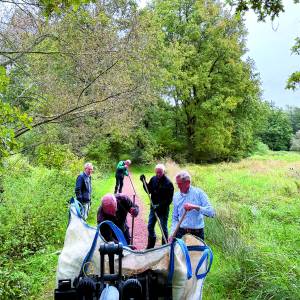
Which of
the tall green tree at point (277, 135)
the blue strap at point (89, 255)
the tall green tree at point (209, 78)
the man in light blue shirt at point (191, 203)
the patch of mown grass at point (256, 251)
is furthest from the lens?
the tall green tree at point (277, 135)

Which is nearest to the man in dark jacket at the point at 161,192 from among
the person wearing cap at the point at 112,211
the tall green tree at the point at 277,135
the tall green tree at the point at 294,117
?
the person wearing cap at the point at 112,211

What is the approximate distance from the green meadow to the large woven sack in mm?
774

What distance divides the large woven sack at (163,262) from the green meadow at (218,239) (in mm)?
774

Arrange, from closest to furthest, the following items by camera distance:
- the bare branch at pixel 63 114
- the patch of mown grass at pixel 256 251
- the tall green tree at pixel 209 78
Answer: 1. the patch of mown grass at pixel 256 251
2. the bare branch at pixel 63 114
3. the tall green tree at pixel 209 78

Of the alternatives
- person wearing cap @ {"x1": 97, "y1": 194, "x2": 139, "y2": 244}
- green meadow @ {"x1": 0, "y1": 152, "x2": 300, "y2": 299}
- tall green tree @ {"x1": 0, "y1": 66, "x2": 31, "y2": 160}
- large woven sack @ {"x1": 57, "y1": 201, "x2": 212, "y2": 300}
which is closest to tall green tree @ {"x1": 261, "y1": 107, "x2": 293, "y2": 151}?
green meadow @ {"x1": 0, "y1": 152, "x2": 300, "y2": 299}

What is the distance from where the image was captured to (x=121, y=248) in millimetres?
2824

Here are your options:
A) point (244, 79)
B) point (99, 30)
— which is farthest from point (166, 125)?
point (99, 30)

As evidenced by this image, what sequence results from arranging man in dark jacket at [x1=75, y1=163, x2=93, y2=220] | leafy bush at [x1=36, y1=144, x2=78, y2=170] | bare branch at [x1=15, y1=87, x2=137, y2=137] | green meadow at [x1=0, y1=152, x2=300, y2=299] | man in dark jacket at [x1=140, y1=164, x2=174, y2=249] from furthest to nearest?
leafy bush at [x1=36, y1=144, x2=78, y2=170] < man in dark jacket at [x1=75, y1=163, x2=93, y2=220] < bare branch at [x1=15, y1=87, x2=137, y2=137] < man in dark jacket at [x1=140, y1=164, x2=174, y2=249] < green meadow at [x1=0, y1=152, x2=300, y2=299]

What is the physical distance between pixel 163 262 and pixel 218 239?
188 inches

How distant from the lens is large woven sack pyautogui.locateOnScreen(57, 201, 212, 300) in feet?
9.48

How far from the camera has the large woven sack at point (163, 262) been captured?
114 inches

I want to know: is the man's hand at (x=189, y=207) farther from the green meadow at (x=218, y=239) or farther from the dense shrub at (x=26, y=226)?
the dense shrub at (x=26, y=226)

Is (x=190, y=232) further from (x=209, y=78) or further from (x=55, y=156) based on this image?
(x=209, y=78)

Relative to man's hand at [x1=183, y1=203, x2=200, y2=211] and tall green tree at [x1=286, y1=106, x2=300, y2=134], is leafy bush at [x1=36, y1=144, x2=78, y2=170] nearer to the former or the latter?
man's hand at [x1=183, y1=203, x2=200, y2=211]
